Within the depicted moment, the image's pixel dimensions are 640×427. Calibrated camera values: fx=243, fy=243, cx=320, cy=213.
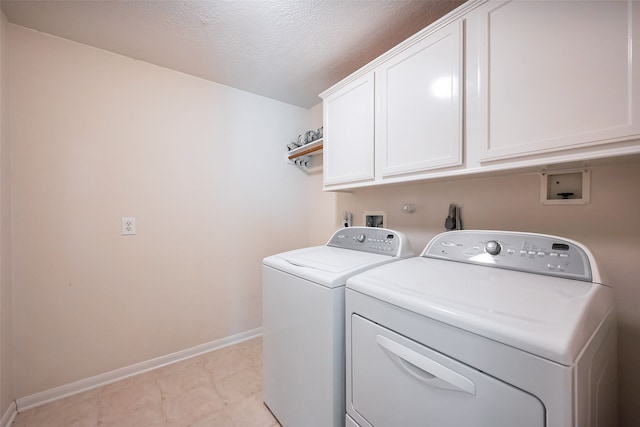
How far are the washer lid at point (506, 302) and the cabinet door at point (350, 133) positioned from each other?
80 centimetres

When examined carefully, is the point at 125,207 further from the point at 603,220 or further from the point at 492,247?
the point at 603,220

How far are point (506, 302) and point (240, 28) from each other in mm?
1858

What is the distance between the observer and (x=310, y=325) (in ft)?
3.65

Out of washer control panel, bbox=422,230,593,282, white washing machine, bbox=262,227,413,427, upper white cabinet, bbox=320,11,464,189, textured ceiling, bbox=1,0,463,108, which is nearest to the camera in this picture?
washer control panel, bbox=422,230,593,282

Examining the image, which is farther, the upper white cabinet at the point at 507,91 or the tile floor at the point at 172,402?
the tile floor at the point at 172,402

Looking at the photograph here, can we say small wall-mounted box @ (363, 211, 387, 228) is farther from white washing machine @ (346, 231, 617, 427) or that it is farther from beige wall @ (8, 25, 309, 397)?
beige wall @ (8, 25, 309, 397)

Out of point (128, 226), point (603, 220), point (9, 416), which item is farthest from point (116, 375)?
point (603, 220)

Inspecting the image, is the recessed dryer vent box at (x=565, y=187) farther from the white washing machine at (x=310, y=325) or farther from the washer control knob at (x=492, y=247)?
the white washing machine at (x=310, y=325)

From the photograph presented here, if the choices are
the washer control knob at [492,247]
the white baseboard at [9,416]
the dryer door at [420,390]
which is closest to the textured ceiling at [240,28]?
the washer control knob at [492,247]

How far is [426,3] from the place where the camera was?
1.27 metres

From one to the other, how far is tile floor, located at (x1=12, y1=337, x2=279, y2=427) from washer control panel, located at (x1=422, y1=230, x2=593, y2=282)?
139 cm

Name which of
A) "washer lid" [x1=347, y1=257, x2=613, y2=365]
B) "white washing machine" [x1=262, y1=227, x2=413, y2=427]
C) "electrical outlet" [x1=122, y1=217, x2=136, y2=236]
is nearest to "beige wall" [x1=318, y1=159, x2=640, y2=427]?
"washer lid" [x1=347, y1=257, x2=613, y2=365]

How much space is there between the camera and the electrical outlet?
1.76 meters

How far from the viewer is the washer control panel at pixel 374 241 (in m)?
1.39
